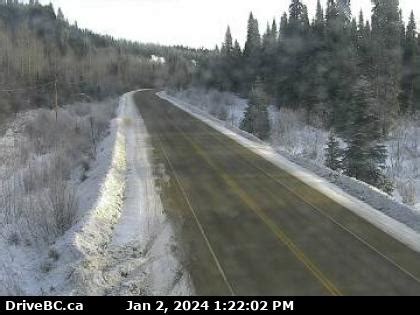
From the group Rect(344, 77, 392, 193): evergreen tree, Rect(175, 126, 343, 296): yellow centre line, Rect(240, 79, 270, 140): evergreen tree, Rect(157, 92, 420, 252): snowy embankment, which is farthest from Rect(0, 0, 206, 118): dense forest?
Rect(175, 126, 343, 296): yellow centre line

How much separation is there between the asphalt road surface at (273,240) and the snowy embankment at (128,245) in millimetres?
395

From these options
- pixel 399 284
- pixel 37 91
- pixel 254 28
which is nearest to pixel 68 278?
pixel 399 284

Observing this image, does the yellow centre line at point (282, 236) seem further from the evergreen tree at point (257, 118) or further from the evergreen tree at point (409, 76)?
the evergreen tree at point (409, 76)

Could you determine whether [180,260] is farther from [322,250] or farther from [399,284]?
[399,284]

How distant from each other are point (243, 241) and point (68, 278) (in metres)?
4.39

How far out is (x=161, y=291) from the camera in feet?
32.3

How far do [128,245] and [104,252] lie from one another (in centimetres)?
74

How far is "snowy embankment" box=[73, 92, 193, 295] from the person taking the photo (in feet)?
32.9

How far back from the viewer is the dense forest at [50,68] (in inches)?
2862

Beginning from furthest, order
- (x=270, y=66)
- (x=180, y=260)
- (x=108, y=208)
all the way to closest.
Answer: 1. (x=270, y=66)
2. (x=108, y=208)
3. (x=180, y=260)

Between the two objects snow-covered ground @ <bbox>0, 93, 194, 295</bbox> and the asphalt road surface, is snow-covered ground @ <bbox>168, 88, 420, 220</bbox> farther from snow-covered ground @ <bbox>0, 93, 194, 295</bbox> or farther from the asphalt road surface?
snow-covered ground @ <bbox>0, 93, 194, 295</bbox>

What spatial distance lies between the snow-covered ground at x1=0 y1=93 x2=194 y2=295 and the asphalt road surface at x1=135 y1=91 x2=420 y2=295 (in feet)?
1.67

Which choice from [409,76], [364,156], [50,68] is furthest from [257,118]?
[50,68]

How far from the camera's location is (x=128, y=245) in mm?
12414
